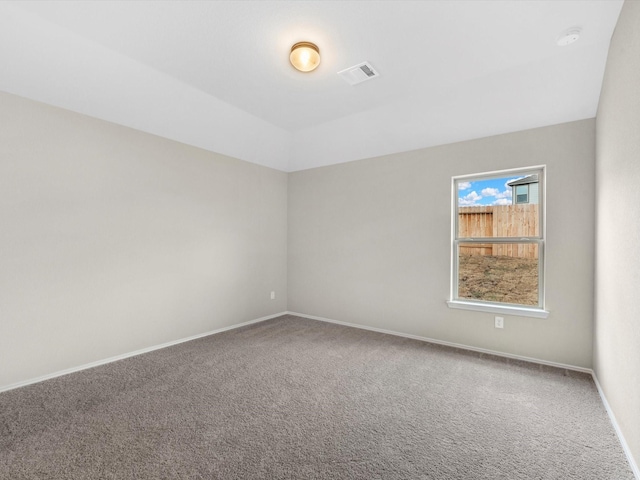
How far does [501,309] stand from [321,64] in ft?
9.97

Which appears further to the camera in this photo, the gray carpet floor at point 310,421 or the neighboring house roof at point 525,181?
the neighboring house roof at point 525,181

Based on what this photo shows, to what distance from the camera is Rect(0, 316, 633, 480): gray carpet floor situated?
1.62 meters

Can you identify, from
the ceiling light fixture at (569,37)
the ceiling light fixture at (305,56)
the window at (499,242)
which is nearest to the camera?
the ceiling light fixture at (569,37)

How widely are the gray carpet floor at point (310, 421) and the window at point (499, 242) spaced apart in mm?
666

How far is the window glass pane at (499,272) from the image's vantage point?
3203 mm

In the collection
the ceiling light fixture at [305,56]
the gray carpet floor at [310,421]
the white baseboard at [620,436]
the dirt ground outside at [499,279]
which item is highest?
the ceiling light fixture at [305,56]

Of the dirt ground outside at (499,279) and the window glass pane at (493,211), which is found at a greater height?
the window glass pane at (493,211)

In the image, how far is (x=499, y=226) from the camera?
339 cm

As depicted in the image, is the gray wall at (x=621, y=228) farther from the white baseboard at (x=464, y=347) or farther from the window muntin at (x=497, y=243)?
the window muntin at (x=497, y=243)

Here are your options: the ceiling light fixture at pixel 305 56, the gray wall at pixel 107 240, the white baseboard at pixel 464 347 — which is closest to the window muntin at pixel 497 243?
the white baseboard at pixel 464 347

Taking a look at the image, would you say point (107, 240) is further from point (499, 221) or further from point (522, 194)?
point (522, 194)

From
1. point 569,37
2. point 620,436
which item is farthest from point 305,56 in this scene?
point 620,436

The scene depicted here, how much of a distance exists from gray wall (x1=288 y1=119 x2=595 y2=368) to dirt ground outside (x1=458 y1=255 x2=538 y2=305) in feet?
0.65

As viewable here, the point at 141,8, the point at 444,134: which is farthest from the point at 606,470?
the point at 141,8
